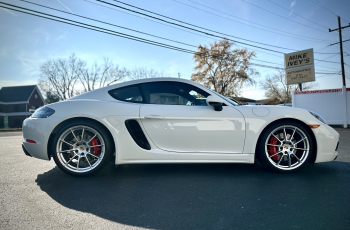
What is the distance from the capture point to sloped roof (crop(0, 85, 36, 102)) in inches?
1646

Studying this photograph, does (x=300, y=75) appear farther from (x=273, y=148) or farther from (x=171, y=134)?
(x=171, y=134)

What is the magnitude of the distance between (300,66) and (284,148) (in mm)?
19326

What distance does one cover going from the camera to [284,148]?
3082mm

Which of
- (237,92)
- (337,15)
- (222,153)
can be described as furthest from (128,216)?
(237,92)

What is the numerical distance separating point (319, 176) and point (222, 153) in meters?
1.27

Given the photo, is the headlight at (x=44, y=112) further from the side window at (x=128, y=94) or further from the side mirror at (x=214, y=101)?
the side mirror at (x=214, y=101)

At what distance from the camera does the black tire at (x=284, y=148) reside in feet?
9.95

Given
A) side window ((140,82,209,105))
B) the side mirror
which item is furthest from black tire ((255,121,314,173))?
side window ((140,82,209,105))

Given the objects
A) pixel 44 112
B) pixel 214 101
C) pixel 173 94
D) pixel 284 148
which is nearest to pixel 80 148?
pixel 44 112

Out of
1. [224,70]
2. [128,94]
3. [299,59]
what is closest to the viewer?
[128,94]

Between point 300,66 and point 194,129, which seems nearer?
point 194,129

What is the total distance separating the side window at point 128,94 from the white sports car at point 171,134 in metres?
0.04

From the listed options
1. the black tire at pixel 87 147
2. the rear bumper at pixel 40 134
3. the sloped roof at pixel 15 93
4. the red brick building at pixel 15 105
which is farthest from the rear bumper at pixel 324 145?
the sloped roof at pixel 15 93

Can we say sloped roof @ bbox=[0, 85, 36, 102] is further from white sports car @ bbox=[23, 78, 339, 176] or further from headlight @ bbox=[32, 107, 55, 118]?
white sports car @ bbox=[23, 78, 339, 176]
